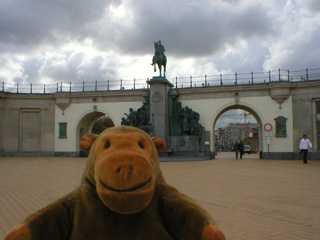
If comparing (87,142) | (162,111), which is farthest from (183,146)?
(87,142)

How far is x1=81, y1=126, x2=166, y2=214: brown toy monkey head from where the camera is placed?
6.21 feet

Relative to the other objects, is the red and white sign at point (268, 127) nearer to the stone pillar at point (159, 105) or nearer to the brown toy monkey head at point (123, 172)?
the stone pillar at point (159, 105)

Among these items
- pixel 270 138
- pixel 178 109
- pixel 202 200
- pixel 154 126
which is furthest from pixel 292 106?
pixel 202 200

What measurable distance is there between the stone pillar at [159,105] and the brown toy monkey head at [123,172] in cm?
1956

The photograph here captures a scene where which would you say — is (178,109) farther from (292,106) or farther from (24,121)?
(24,121)

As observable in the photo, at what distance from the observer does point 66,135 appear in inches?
1027

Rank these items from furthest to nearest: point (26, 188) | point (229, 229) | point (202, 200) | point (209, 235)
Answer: point (26, 188) < point (202, 200) < point (229, 229) < point (209, 235)

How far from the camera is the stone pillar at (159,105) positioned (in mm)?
21891

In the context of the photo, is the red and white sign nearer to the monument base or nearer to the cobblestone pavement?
the monument base

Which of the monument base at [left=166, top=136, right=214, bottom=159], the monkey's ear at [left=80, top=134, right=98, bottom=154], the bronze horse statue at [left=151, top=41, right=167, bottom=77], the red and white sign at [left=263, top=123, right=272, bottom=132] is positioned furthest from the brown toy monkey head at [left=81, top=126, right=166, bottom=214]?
the bronze horse statue at [left=151, top=41, right=167, bottom=77]

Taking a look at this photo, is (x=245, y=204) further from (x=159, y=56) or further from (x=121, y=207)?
(x=159, y=56)

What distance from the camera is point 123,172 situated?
6.27 feet

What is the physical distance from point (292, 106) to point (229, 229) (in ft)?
63.9

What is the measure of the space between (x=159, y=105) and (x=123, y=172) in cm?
2029
